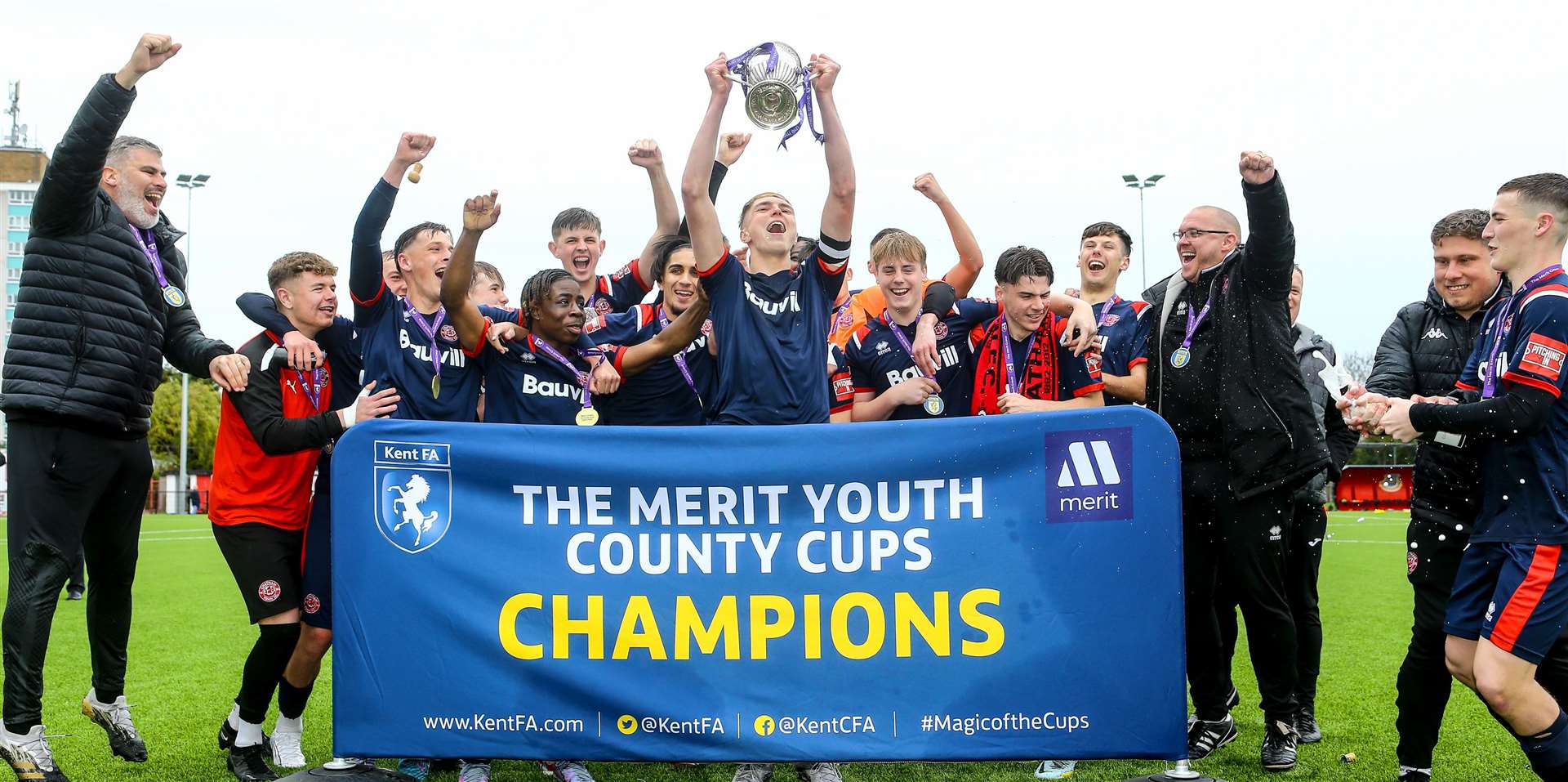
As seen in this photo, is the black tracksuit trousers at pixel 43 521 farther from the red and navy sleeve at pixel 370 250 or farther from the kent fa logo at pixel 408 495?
the kent fa logo at pixel 408 495

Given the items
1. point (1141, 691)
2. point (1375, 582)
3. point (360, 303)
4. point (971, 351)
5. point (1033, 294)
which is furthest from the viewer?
point (1375, 582)

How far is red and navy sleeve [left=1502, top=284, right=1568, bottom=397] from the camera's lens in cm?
399

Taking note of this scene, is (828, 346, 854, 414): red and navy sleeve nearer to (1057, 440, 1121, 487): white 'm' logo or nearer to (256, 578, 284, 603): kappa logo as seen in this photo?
(1057, 440, 1121, 487): white 'm' logo

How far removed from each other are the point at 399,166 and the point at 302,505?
5.01ft

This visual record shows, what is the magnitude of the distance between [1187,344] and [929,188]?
149 cm

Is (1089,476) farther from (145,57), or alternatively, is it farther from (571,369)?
(145,57)

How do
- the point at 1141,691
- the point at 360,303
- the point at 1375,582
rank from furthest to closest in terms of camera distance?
the point at 1375,582 → the point at 360,303 → the point at 1141,691

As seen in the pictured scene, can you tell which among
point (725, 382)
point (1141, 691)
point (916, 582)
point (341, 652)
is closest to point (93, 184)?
point (341, 652)

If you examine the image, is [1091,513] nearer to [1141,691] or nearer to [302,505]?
[1141,691]

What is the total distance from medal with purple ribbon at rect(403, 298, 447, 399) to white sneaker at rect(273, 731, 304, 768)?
1.58 meters

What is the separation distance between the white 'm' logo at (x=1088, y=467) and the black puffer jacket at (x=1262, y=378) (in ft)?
3.86

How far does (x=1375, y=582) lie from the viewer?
13.1 metres

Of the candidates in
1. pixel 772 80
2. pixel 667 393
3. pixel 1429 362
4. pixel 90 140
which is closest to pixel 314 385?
pixel 90 140

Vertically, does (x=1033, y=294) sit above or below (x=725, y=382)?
above
